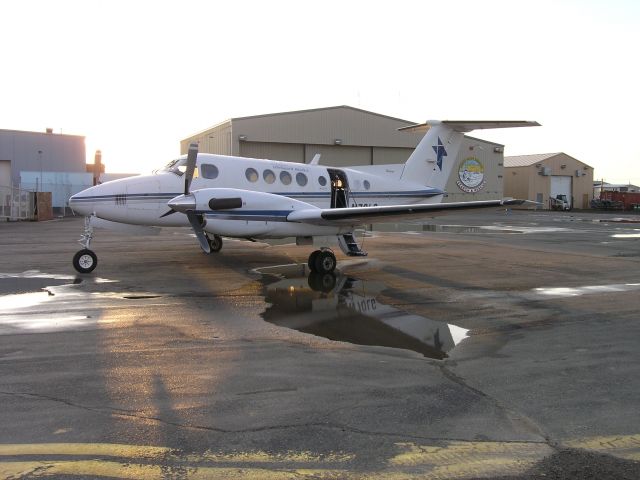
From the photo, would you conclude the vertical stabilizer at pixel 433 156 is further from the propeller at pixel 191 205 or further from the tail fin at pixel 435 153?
the propeller at pixel 191 205

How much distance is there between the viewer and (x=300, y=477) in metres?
3.42

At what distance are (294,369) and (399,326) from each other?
7.87 feet

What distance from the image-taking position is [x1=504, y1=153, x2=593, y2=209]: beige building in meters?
69.4

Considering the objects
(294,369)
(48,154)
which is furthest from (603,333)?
(48,154)

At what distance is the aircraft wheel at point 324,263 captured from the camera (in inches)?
487

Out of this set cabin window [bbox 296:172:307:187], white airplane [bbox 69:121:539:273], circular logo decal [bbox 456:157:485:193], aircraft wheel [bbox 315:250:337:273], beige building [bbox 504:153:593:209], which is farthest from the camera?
beige building [bbox 504:153:593:209]

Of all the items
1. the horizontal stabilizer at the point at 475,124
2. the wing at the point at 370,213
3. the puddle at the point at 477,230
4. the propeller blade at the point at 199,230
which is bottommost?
the puddle at the point at 477,230

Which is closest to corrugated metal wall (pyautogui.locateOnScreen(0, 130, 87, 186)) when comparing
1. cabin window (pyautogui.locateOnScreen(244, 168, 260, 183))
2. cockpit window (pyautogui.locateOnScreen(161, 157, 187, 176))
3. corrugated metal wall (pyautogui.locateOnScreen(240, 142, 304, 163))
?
corrugated metal wall (pyautogui.locateOnScreen(240, 142, 304, 163))

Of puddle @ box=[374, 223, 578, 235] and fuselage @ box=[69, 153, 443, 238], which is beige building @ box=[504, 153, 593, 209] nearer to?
puddle @ box=[374, 223, 578, 235]

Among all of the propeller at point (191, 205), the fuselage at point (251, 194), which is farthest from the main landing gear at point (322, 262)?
the propeller at point (191, 205)

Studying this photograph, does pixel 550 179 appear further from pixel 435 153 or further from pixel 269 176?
pixel 269 176

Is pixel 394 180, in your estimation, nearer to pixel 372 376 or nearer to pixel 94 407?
pixel 372 376

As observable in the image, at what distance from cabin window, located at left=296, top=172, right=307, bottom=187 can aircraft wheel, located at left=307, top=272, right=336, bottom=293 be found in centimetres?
356

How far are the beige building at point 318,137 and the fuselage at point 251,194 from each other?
2425cm
